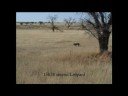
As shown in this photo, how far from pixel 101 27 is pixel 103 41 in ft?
0.66

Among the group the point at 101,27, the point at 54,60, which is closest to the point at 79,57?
the point at 54,60

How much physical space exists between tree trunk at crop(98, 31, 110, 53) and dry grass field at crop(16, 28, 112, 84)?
0.19 feet

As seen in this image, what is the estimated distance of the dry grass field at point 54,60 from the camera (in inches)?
459

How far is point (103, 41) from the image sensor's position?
11.7 metres

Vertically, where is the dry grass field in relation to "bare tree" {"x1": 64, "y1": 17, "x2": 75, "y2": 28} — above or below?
below

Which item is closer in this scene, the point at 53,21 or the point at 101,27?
the point at 53,21

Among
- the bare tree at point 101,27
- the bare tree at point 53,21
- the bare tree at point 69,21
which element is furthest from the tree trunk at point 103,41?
the bare tree at point 53,21

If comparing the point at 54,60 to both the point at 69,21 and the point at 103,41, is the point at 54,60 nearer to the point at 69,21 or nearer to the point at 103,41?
the point at 69,21

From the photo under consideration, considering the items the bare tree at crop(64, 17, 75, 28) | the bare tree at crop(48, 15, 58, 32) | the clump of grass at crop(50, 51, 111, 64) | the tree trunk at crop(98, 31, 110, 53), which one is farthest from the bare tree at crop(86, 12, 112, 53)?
the bare tree at crop(48, 15, 58, 32)

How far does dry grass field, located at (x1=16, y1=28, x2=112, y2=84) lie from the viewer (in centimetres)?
1165

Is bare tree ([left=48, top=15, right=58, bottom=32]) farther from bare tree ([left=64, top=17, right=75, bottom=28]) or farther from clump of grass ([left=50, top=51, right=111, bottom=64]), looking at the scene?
clump of grass ([left=50, top=51, right=111, bottom=64])
